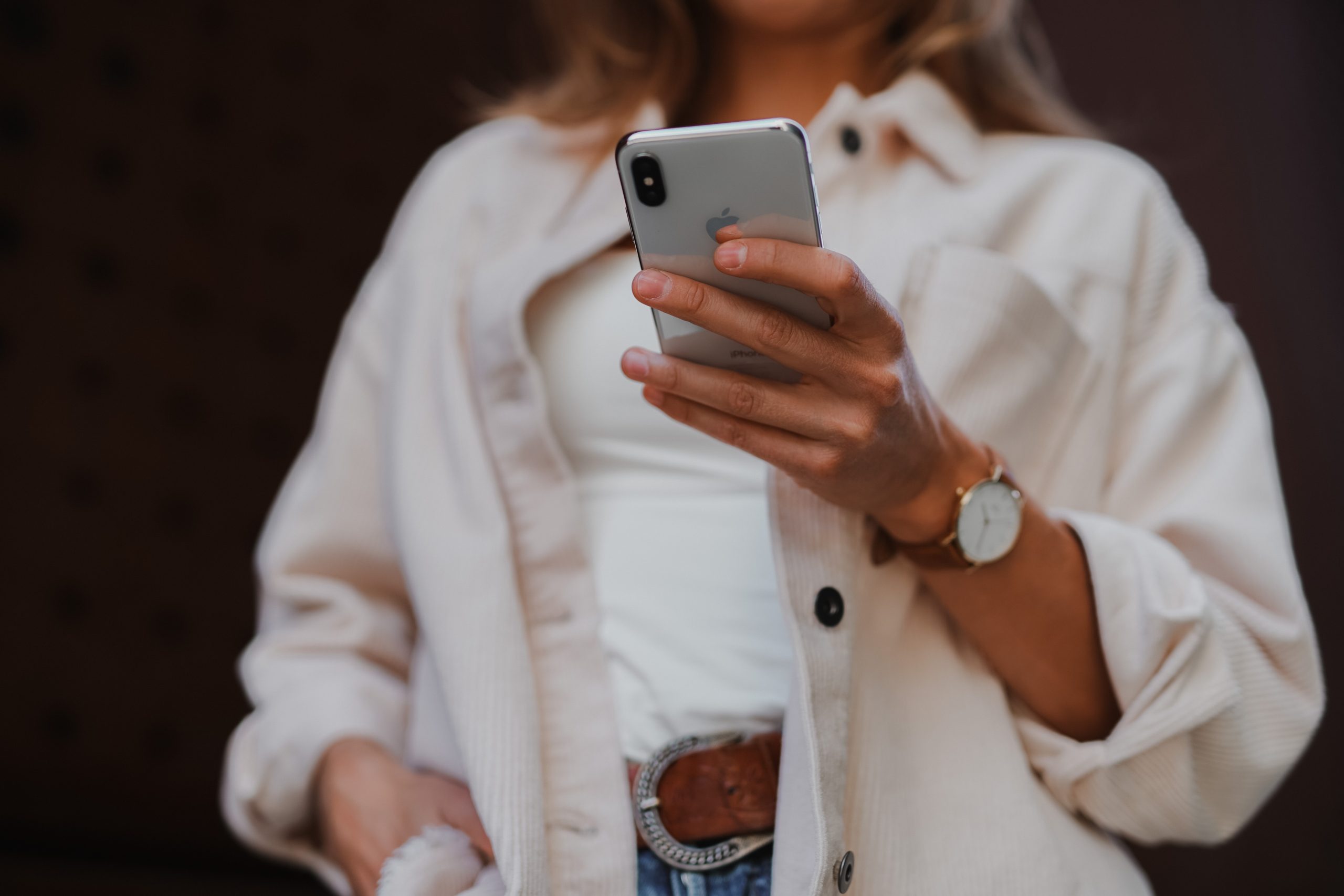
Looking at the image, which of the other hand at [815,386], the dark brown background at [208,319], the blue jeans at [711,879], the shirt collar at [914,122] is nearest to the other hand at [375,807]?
the blue jeans at [711,879]

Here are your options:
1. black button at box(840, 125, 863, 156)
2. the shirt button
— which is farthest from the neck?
the shirt button

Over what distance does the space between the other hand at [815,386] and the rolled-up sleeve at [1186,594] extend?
7.1 inches

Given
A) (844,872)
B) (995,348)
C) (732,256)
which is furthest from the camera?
(995,348)

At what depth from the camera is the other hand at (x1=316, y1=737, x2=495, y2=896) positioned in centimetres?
62

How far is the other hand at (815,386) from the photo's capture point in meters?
0.40

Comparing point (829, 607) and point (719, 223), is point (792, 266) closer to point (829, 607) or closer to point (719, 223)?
point (719, 223)

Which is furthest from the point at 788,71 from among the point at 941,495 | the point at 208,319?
the point at 208,319

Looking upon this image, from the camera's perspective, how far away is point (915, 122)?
757 millimetres

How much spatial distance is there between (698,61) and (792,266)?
2.13 feet

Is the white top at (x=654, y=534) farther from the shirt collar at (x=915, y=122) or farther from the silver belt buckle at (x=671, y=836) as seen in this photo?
the shirt collar at (x=915, y=122)

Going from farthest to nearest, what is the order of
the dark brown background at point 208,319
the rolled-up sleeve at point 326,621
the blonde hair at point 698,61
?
the dark brown background at point 208,319 → the blonde hair at point 698,61 → the rolled-up sleeve at point 326,621

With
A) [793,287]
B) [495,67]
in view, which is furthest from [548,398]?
[495,67]

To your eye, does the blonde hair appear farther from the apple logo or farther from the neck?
the apple logo

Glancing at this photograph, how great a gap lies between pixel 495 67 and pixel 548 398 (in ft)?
A: 3.54
